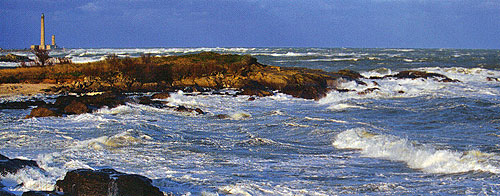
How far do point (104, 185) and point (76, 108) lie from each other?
8464 mm

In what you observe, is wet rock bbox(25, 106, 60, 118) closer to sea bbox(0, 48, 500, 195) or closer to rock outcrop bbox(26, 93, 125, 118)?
rock outcrop bbox(26, 93, 125, 118)

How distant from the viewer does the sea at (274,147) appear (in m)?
7.02

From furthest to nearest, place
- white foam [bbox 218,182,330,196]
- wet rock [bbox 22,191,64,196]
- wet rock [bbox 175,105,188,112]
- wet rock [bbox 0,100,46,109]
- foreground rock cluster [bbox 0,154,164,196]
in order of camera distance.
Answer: wet rock [bbox 175,105,188,112] < wet rock [bbox 0,100,46,109] < white foam [bbox 218,182,330,196] < foreground rock cluster [bbox 0,154,164,196] < wet rock [bbox 22,191,64,196]

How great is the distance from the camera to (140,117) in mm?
13586

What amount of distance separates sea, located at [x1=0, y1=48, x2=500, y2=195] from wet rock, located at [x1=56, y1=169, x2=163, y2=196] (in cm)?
48

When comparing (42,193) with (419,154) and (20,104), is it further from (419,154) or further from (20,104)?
(20,104)

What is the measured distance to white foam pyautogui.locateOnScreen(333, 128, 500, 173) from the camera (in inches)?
320

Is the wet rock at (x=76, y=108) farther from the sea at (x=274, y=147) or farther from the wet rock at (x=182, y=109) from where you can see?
the wet rock at (x=182, y=109)

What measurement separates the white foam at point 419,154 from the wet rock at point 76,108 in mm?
6941

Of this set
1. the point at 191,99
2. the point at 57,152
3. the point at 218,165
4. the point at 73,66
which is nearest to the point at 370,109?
the point at 191,99

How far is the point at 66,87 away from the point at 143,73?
3471 mm

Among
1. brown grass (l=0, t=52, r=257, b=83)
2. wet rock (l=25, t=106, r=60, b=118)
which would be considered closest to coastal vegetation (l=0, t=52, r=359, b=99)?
brown grass (l=0, t=52, r=257, b=83)

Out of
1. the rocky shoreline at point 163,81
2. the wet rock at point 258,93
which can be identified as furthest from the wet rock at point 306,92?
the wet rock at point 258,93

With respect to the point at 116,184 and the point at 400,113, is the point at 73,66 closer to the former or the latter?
the point at 400,113
